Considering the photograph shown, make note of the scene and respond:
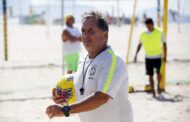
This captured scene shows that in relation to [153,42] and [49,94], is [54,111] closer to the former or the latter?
[153,42]

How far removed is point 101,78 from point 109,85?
0.23ft

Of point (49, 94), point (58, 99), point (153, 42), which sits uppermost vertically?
point (58, 99)

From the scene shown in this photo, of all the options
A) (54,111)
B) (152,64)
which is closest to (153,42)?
(152,64)

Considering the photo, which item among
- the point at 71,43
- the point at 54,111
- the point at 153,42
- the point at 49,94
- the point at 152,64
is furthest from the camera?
the point at 71,43

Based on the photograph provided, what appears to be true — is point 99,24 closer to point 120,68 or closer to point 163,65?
point 120,68

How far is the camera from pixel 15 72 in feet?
43.4

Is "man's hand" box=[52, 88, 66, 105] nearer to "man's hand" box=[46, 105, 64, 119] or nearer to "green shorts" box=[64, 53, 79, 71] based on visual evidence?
"man's hand" box=[46, 105, 64, 119]

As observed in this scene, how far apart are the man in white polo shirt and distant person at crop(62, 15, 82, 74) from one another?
247 inches

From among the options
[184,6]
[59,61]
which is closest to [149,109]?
[184,6]

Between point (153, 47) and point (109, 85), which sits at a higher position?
point (109, 85)

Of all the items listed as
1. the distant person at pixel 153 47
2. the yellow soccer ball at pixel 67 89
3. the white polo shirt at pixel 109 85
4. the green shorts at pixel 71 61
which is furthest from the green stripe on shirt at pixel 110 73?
the green shorts at pixel 71 61

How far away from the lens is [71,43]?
9.18 meters

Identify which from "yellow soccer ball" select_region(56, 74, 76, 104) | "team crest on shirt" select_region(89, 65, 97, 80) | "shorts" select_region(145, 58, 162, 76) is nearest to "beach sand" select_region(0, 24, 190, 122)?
"shorts" select_region(145, 58, 162, 76)

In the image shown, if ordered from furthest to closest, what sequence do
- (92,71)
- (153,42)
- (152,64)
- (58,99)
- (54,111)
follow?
1. (152,64)
2. (153,42)
3. (58,99)
4. (92,71)
5. (54,111)
